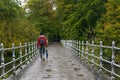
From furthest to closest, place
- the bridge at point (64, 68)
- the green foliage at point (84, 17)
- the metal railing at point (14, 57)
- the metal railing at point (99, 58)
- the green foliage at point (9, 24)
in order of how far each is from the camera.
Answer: the green foliage at point (84, 17) < the green foliage at point (9, 24) < the bridge at point (64, 68) < the metal railing at point (14, 57) < the metal railing at point (99, 58)

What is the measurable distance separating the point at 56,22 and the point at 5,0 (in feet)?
153

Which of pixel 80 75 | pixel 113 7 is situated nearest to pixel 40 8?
pixel 113 7

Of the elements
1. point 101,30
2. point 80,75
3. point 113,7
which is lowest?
point 80,75

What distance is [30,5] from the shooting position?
3007 inches

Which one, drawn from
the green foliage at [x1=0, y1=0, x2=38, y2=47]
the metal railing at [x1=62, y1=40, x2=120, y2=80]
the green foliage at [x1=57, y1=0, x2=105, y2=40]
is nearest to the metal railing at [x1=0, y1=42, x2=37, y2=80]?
the green foliage at [x1=0, y1=0, x2=38, y2=47]

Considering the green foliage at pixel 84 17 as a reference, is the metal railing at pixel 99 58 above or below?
below

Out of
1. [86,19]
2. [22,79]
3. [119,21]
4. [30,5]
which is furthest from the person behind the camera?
[30,5]

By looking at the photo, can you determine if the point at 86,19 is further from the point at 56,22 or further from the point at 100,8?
the point at 56,22

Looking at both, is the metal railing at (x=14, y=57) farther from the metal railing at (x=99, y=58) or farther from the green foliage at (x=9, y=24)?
the metal railing at (x=99, y=58)

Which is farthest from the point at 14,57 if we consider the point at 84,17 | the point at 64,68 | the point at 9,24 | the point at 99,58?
the point at 84,17

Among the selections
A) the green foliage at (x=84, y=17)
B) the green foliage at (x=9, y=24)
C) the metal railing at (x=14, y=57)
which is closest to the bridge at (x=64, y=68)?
the metal railing at (x=14, y=57)

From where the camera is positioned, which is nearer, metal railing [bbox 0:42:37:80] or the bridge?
metal railing [bbox 0:42:37:80]

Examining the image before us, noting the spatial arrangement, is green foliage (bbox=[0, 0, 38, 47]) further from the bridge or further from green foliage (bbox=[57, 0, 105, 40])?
the bridge

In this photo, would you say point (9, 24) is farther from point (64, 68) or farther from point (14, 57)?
point (14, 57)
